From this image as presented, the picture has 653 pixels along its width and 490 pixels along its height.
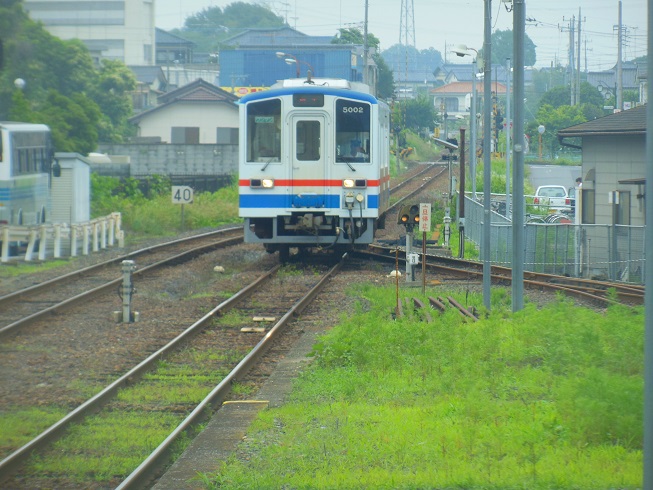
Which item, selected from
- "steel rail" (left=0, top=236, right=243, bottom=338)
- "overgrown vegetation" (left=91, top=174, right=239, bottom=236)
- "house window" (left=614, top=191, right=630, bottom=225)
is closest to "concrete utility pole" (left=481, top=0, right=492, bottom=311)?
"steel rail" (left=0, top=236, right=243, bottom=338)

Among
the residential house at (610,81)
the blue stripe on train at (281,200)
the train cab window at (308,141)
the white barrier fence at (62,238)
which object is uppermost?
the residential house at (610,81)

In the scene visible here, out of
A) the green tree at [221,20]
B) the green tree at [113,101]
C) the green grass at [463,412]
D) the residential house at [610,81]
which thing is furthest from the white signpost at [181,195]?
the green grass at [463,412]

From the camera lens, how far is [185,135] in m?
48.6

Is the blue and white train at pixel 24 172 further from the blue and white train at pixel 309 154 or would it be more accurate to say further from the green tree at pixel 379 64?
the green tree at pixel 379 64

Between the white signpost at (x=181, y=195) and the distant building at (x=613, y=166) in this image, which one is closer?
the distant building at (x=613, y=166)

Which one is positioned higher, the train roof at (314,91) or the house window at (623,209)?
the train roof at (314,91)

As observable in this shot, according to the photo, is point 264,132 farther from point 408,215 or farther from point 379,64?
point 379,64

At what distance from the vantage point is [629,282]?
18.4 meters

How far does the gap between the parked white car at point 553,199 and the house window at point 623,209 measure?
Result: 9.53 m

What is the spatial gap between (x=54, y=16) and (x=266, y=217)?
38.2 feet

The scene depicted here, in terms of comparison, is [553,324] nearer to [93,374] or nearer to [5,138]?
[93,374]

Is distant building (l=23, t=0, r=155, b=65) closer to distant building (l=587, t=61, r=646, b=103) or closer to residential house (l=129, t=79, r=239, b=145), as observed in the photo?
distant building (l=587, t=61, r=646, b=103)

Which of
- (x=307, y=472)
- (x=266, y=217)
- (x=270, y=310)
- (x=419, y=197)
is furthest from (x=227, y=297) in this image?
(x=419, y=197)

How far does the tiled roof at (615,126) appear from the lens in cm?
2036
